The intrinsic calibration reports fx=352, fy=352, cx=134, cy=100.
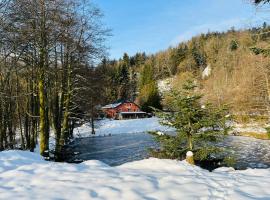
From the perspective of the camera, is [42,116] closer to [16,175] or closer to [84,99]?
[16,175]

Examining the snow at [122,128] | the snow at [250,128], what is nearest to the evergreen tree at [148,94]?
the snow at [122,128]

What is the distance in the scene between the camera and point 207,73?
10081 cm

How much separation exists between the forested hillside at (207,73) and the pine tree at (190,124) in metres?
13.8

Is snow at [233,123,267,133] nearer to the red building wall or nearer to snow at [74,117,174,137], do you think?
snow at [74,117,174,137]

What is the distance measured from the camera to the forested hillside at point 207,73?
→ 32031 mm

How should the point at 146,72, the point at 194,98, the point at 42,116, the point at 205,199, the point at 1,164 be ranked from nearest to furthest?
the point at 205,199 < the point at 1,164 < the point at 194,98 < the point at 42,116 < the point at 146,72

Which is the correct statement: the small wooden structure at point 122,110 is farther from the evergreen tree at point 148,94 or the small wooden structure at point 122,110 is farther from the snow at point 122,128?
the snow at point 122,128

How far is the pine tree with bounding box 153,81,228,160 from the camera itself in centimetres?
1324

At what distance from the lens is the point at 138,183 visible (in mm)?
7141

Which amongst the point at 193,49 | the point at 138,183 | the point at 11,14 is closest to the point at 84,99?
the point at 11,14

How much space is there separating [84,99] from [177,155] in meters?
16.5

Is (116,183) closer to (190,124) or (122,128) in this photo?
(190,124)

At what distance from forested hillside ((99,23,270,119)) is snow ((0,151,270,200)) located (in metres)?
19.2

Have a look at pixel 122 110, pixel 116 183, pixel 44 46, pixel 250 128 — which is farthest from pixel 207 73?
pixel 116 183
